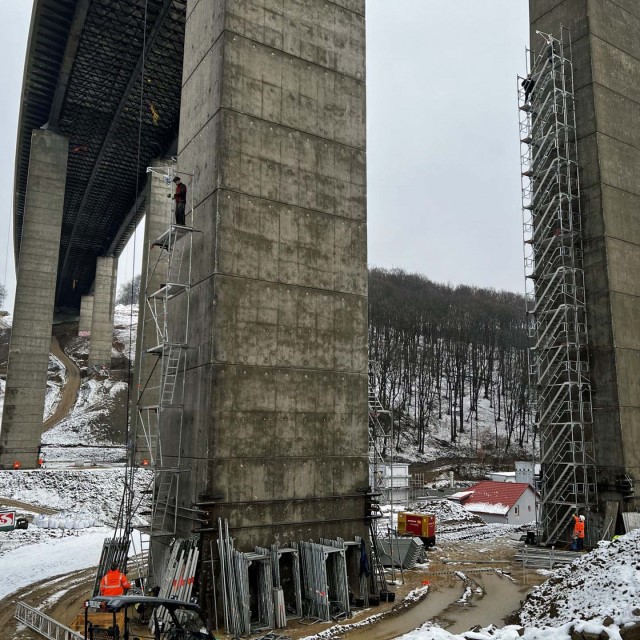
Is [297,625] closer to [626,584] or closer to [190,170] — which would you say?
[626,584]

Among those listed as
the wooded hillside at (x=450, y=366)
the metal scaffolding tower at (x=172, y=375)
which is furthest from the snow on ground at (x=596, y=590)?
the wooded hillside at (x=450, y=366)

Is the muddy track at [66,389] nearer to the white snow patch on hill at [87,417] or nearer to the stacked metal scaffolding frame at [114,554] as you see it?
the white snow patch on hill at [87,417]

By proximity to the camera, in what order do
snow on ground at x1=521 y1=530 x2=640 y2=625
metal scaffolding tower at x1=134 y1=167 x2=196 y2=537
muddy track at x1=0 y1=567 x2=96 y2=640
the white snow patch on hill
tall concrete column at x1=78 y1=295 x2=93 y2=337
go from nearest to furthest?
snow on ground at x1=521 y1=530 x2=640 y2=625, muddy track at x1=0 y1=567 x2=96 y2=640, metal scaffolding tower at x1=134 y1=167 x2=196 y2=537, the white snow patch on hill, tall concrete column at x1=78 y1=295 x2=93 y2=337

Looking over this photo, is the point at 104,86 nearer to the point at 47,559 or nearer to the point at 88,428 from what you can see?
the point at 47,559

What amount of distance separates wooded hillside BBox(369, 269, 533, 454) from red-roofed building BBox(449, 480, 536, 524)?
3195cm

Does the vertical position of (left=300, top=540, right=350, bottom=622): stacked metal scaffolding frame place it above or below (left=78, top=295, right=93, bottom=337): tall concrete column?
below

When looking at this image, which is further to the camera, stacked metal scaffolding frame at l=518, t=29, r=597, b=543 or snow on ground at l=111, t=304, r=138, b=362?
snow on ground at l=111, t=304, r=138, b=362

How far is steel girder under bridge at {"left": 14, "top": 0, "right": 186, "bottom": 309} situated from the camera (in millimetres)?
38000

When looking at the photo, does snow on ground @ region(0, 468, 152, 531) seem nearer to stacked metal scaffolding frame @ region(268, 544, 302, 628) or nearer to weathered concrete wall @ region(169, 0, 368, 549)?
stacked metal scaffolding frame @ region(268, 544, 302, 628)

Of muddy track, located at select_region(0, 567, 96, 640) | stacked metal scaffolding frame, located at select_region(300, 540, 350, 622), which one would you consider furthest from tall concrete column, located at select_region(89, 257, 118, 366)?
stacked metal scaffolding frame, located at select_region(300, 540, 350, 622)

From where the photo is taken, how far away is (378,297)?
342ft

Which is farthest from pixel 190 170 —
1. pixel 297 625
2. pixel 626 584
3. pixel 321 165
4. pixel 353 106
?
pixel 626 584

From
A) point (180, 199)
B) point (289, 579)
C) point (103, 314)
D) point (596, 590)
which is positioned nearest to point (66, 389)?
point (103, 314)

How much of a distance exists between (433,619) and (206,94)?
647 inches
